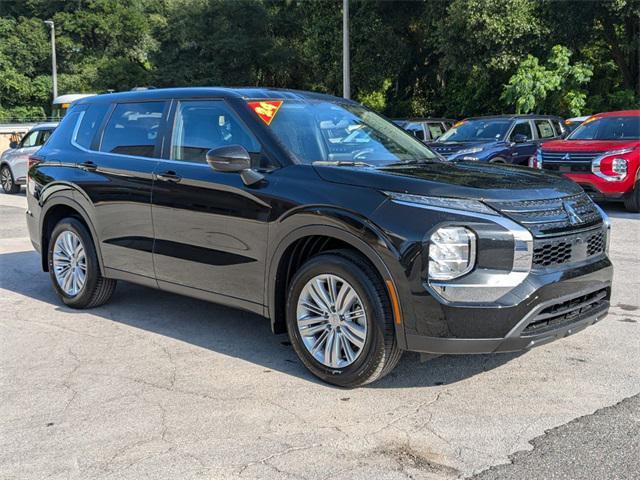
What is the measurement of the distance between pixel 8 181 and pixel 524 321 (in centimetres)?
1748

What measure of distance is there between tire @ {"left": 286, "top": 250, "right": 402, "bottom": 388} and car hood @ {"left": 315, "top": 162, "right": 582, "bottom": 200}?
1.53ft

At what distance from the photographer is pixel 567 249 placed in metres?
4.14

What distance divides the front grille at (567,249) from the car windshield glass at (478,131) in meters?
10.5

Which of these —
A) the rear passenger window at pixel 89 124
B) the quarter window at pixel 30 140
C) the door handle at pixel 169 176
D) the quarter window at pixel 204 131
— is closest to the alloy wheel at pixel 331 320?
the quarter window at pixel 204 131

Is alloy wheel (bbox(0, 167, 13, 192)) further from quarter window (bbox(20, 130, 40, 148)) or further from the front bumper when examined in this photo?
the front bumper

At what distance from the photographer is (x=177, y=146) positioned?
17.6 feet

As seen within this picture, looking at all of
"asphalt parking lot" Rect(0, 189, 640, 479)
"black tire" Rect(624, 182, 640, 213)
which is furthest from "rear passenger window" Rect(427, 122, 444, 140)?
"asphalt parking lot" Rect(0, 189, 640, 479)

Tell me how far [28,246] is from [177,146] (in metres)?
5.52

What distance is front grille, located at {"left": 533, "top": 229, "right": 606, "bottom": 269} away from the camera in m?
3.95

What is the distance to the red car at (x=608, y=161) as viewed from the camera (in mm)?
11430

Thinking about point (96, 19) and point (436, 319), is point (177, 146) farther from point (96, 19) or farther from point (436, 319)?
point (96, 19)

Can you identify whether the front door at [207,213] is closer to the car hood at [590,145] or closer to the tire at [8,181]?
the car hood at [590,145]

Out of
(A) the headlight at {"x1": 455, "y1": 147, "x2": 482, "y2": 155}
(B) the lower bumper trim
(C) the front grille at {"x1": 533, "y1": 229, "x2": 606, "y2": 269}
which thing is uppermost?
(A) the headlight at {"x1": 455, "y1": 147, "x2": 482, "y2": 155}

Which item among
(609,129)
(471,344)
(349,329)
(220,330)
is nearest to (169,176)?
(220,330)
